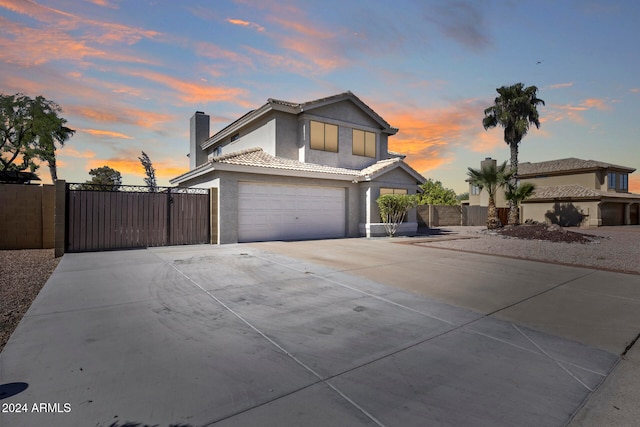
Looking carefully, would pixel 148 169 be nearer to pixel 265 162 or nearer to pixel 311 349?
pixel 265 162

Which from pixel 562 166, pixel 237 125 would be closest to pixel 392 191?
pixel 237 125

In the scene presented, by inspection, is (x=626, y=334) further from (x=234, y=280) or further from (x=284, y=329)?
(x=234, y=280)

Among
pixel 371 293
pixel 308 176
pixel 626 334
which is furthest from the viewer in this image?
pixel 308 176

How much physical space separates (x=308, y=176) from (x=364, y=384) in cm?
1307

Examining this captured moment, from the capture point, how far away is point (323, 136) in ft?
59.9

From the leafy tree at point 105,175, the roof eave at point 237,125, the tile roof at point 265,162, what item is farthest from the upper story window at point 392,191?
the leafy tree at point 105,175

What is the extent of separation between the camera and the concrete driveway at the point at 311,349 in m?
2.48

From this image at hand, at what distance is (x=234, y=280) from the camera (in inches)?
268

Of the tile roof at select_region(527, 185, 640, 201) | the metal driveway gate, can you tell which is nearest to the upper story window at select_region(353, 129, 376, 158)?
the metal driveway gate

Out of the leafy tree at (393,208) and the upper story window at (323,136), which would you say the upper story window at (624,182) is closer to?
the leafy tree at (393,208)

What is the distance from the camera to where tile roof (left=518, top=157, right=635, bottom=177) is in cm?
3317

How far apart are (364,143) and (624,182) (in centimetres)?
3727

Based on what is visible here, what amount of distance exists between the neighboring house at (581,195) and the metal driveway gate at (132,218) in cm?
3025

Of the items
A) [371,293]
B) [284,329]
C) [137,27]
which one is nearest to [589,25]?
[371,293]
